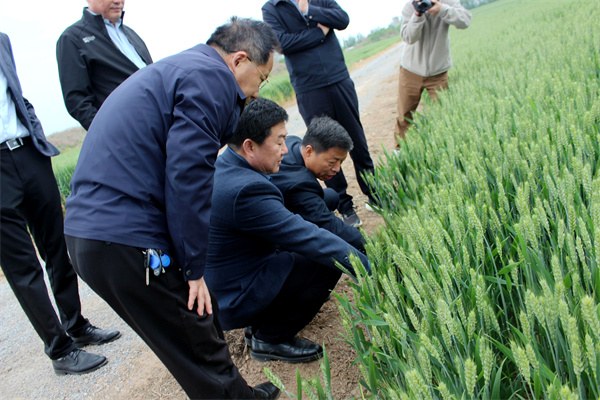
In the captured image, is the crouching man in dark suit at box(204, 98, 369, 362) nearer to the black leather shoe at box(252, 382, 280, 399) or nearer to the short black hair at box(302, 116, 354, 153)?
the black leather shoe at box(252, 382, 280, 399)

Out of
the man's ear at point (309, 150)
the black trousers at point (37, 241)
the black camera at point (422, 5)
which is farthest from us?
the black camera at point (422, 5)

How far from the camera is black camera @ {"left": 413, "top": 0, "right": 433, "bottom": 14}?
391 cm

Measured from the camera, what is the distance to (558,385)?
3.05 ft

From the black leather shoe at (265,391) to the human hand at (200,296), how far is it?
0.48m

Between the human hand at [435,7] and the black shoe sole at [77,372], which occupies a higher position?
the human hand at [435,7]

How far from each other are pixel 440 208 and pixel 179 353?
1053mm

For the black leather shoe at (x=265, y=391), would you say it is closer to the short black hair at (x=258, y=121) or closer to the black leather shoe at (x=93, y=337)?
the short black hair at (x=258, y=121)

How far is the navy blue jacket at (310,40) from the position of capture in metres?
3.62

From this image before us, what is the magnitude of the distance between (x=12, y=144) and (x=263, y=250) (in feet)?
4.68

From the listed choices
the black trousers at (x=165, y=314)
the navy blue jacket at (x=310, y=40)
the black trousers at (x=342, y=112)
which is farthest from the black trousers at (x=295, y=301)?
the navy blue jacket at (x=310, y=40)

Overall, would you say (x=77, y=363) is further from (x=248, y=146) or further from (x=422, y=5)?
(x=422, y=5)

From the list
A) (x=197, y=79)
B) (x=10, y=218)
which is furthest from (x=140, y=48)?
(x=197, y=79)

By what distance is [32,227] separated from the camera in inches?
100

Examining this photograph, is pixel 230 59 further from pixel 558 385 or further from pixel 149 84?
pixel 558 385
